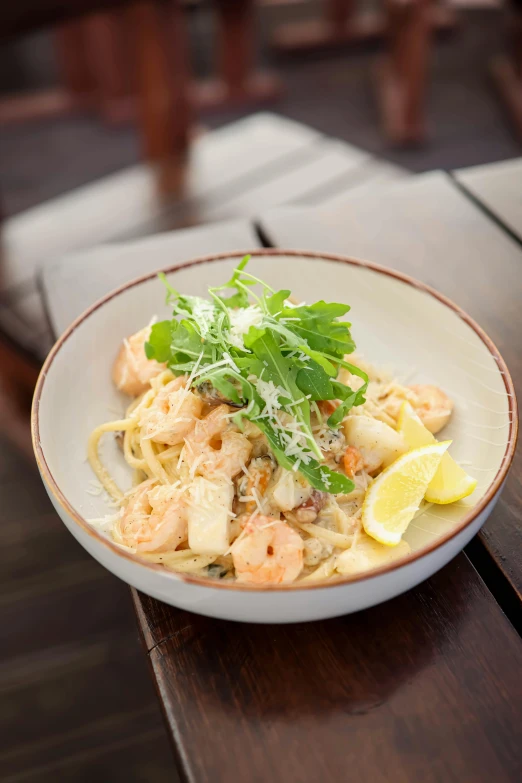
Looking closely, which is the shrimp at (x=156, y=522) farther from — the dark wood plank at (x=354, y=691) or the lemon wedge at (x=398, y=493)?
the lemon wedge at (x=398, y=493)


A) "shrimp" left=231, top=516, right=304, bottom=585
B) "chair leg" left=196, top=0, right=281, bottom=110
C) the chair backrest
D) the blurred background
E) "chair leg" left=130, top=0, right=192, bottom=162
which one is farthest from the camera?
"chair leg" left=196, top=0, right=281, bottom=110

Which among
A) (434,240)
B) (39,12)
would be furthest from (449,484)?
(39,12)

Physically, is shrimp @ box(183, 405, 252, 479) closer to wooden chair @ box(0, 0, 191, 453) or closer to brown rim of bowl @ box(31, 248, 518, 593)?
brown rim of bowl @ box(31, 248, 518, 593)

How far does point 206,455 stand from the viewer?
132 cm

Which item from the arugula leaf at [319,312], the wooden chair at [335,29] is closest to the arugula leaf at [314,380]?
the arugula leaf at [319,312]

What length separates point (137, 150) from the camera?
5.44 meters

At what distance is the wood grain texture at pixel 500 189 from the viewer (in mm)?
2148

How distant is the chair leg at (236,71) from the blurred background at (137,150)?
16 mm

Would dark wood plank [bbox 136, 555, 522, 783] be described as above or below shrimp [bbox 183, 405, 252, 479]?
below

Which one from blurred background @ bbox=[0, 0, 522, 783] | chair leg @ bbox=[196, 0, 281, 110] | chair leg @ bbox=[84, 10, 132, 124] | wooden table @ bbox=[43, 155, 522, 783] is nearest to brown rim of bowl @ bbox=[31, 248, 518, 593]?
wooden table @ bbox=[43, 155, 522, 783]

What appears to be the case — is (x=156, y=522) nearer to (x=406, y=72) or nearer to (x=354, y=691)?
(x=354, y=691)

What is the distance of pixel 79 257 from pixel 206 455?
1.04 metres

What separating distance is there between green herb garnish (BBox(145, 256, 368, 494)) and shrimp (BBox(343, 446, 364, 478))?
0.19ft

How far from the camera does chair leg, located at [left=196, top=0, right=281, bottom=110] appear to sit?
17.3ft
